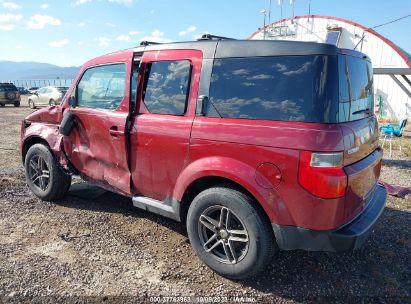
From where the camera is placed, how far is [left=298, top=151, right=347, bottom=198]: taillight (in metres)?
2.51

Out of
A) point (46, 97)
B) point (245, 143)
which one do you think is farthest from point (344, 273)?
point (46, 97)

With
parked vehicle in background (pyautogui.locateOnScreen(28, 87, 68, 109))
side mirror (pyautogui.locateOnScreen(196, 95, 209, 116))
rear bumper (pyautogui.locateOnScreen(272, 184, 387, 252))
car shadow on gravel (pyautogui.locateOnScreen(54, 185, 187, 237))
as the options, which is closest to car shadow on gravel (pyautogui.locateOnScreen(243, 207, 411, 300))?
rear bumper (pyautogui.locateOnScreen(272, 184, 387, 252))

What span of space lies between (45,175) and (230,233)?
313 cm

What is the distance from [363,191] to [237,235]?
1.17m

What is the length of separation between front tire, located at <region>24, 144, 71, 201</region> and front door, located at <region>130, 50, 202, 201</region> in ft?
5.01

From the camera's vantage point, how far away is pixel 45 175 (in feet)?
15.9

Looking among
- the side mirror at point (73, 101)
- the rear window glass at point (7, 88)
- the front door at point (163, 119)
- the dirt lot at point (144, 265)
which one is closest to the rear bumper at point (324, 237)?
the dirt lot at point (144, 265)

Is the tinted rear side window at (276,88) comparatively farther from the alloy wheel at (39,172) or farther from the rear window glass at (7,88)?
the rear window glass at (7,88)

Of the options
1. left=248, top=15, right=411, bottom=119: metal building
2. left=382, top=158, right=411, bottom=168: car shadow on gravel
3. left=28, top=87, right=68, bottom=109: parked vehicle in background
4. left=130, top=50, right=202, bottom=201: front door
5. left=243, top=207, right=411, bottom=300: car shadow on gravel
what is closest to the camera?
left=243, top=207, right=411, bottom=300: car shadow on gravel

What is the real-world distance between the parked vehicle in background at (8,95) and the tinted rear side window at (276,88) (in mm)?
24922

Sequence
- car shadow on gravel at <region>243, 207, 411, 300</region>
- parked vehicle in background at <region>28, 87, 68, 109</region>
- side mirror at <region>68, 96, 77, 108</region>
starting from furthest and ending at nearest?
1. parked vehicle in background at <region>28, 87, 68, 109</region>
2. side mirror at <region>68, 96, 77, 108</region>
3. car shadow on gravel at <region>243, 207, 411, 300</region>

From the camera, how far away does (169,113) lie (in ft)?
11.2

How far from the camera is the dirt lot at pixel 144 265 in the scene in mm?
2944

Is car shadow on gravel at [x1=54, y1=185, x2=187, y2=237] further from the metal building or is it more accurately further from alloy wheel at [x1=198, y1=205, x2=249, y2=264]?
the metal building
